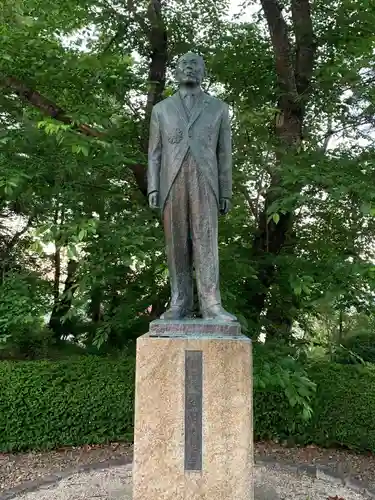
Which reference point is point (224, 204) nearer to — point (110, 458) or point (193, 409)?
point (193, 409)

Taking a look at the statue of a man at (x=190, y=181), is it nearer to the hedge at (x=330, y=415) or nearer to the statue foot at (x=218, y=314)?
the statue foot at (x=218, y=314)

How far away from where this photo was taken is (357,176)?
457 centimetres

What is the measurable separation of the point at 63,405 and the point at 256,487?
8.25 ft

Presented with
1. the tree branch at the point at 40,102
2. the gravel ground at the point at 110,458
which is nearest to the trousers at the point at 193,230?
the tree branch at the point at 40,102

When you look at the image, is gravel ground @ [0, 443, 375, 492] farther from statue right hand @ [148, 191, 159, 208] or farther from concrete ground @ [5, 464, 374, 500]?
statue right hand @ [148, 191, 159, 208]

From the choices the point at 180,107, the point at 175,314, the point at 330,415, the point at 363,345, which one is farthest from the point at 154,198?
the point at 363,345

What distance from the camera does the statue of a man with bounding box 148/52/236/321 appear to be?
334 cm

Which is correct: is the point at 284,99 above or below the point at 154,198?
above

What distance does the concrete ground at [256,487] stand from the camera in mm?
4285

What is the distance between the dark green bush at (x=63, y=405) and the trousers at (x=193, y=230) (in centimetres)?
291

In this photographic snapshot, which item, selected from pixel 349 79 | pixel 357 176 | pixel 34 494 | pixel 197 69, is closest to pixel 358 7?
pixel 349 79

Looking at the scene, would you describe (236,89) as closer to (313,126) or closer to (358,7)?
(313,126)

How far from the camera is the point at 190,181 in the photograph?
3.35 meters

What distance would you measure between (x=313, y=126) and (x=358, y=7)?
149 cm
